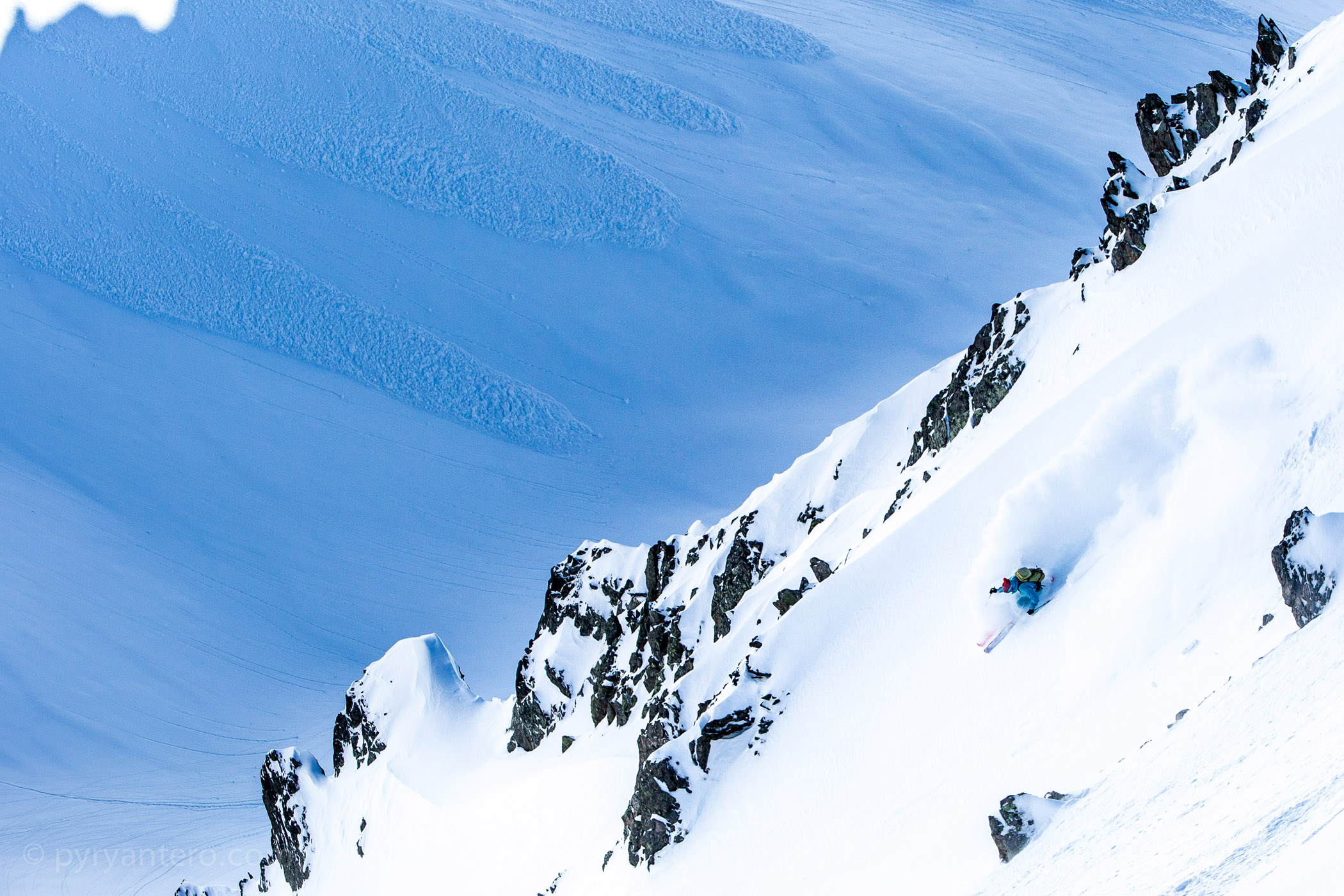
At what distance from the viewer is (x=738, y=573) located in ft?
80.2

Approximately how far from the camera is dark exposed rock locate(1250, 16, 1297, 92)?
23.3m

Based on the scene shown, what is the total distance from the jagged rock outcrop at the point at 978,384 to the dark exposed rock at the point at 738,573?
4.17 m

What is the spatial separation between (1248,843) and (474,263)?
5078 centimetres

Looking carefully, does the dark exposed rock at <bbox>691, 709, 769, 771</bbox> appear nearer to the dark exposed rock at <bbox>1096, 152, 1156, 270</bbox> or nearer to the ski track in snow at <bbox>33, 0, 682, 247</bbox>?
the dark exposed rock at <bbox>1096, 152, 1156, 270</bbox>

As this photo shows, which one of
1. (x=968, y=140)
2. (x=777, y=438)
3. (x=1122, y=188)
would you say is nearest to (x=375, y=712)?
(x=777, y=438)

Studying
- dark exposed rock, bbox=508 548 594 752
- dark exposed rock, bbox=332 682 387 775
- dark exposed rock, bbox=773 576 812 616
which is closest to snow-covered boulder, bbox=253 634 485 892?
dark exposed rock, bbox=332 682 387 775

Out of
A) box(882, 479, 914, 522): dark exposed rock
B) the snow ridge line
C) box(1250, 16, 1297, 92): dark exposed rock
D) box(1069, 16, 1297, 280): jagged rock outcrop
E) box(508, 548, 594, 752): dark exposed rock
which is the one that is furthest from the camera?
the snow ridge line

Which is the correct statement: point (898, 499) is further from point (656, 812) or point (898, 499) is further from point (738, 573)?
point (656, 812)

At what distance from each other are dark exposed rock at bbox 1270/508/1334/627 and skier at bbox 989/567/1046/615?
3.97 m

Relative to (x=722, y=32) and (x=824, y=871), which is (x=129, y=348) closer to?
(x=722, y=32)

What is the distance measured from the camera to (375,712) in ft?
108

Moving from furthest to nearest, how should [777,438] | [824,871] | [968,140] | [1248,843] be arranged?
[968,140] → [777,438] → [824,871] → [1248,843]

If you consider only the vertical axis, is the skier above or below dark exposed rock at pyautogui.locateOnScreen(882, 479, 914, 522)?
below

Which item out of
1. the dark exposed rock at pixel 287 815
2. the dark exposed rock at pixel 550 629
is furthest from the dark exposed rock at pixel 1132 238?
the dark exposed rock at pixel 287 815
